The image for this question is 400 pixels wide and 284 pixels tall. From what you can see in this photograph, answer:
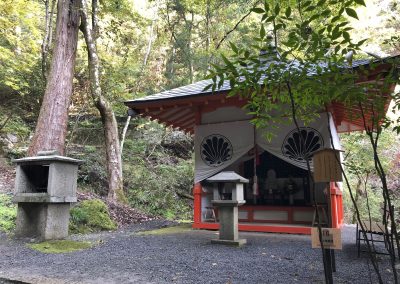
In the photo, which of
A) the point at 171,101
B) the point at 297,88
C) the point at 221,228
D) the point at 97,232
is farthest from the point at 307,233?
the point at 297,88

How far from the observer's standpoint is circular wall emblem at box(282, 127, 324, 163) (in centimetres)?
653

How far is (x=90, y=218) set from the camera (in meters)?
7.26

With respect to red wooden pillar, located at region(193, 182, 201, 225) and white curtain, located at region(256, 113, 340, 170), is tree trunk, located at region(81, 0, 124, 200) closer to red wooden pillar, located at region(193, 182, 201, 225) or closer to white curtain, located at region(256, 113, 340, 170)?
red wooden pillar, located at region(193, 182, 201, 225)

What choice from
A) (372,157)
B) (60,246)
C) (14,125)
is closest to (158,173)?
(14,125)

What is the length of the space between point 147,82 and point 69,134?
413cm

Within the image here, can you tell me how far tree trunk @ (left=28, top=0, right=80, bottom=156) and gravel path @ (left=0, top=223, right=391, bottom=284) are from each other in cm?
259

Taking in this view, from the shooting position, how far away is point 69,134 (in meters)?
12.8

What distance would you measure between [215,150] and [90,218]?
129 inches

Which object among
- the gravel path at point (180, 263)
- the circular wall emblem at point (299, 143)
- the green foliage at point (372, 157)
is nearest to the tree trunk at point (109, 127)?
the gravel path at point (180, 263)

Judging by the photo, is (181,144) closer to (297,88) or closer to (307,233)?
(307,233)

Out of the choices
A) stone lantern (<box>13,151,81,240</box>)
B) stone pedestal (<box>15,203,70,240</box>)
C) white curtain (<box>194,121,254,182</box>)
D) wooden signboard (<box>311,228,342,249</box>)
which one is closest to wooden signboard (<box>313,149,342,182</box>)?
wooden signboard (<box>311,228,342,249</box>)

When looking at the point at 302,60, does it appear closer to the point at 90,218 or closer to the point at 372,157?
the point at 90,218

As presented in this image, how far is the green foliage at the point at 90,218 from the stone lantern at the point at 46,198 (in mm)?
1077

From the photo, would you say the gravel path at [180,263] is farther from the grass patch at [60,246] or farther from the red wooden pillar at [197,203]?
the red wooden pillar at [197,203]
